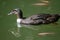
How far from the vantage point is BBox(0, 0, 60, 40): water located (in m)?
6.82

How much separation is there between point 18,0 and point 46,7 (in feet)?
3.59

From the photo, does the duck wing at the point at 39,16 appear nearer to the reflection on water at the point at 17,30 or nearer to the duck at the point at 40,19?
the duck at the point at 40,19

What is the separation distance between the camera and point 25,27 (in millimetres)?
7383

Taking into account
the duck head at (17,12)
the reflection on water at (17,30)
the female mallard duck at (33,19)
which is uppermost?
the duck head at (17,12)

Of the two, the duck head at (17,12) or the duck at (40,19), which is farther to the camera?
the duck head at (17,12)

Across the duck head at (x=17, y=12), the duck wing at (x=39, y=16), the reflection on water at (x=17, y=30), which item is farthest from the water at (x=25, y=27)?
the duck wing at (x=39, y=16)

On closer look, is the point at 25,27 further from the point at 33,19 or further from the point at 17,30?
the point at 33,19

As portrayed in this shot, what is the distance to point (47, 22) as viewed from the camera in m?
7.52

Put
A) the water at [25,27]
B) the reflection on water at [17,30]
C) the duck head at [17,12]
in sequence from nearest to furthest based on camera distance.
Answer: the water at [25,27], the reflection on water at [17,30], the duck head at [17,12]

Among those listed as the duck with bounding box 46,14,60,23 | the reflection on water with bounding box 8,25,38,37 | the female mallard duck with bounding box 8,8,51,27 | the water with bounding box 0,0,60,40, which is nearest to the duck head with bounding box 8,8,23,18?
the female mallard duck with bounding box 8,8,51,27

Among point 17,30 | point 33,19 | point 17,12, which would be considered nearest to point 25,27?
point 17,30

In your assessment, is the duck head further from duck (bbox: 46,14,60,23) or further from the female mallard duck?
duck (bbox: 46,14,60,23)

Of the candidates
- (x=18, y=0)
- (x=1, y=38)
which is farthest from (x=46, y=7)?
(x=1, y=38)

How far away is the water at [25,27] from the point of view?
682 cm
